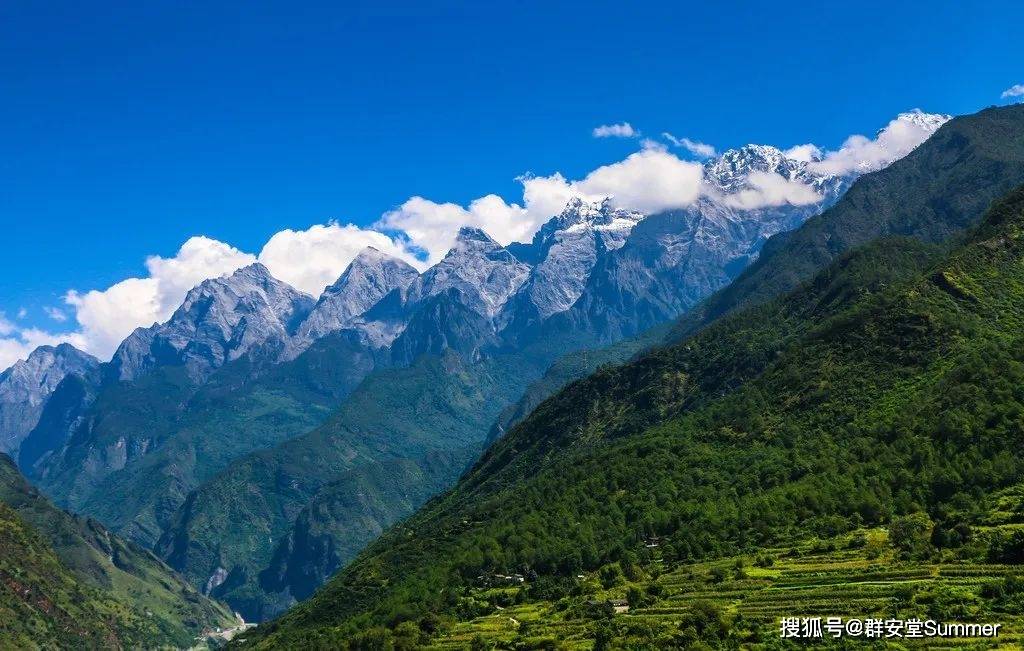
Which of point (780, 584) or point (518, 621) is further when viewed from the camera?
point (518, 621)

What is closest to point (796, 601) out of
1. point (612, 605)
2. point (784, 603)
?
point (784, 603)

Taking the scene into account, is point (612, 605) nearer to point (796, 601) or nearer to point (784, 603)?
point (784, 603)

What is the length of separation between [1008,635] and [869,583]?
37.3m

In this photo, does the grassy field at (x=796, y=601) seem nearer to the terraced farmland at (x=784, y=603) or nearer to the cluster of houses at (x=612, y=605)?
the terraced farmland at (x=784, y=603)

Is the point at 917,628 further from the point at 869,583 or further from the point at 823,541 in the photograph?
the point at 823,541

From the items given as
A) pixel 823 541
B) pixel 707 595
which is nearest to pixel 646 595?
pixel 707 595

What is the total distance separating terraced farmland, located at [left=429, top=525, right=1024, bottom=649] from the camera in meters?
134

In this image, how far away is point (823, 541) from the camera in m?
198

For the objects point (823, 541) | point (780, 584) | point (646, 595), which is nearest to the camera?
point (780, 584)

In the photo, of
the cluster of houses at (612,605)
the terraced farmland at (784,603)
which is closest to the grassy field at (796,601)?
the terraced farmland at (784,603)

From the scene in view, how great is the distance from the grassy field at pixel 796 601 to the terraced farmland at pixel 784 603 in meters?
0.20

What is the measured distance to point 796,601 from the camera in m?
158

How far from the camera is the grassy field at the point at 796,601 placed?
135 m

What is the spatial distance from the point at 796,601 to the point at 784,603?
76.2 inches
